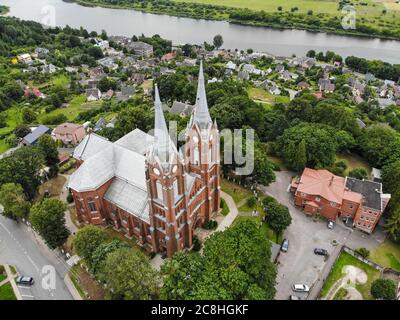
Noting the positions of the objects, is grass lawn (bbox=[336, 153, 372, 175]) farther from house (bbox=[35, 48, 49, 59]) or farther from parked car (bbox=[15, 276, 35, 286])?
house (bbox=[35, 48, 49, 59])

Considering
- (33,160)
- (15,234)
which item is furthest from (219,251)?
(33,160)

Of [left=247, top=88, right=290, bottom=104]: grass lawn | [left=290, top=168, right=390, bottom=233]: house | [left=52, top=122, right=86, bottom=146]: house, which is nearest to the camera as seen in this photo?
[left=290, top=168, right=390, bottom=233]: house

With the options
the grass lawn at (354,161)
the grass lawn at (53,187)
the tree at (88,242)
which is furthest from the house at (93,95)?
the grass lawn at (354,161)

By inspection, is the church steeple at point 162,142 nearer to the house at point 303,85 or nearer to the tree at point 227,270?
the tree at point 227,270

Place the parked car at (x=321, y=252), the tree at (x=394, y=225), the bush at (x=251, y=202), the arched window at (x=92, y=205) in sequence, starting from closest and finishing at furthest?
the parked car at (x=321, y=252), the arched window at (x=92, y=205), the tree at (x=394, y=225), the bush at (x=251, y=202)

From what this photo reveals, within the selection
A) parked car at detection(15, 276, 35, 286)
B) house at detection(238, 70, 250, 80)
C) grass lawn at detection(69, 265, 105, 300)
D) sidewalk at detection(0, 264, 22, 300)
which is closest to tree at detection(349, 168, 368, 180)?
grass lawn at detection(69, 265, 105, 300)

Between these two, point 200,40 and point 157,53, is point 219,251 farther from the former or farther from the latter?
point 200,40

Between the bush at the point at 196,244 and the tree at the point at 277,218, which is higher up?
the tree at the point at 277,218
